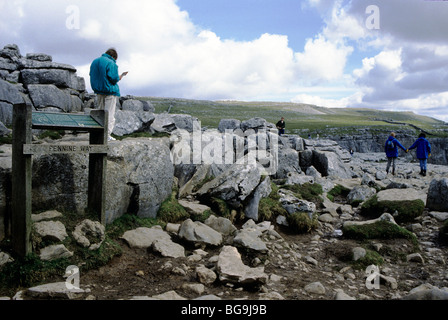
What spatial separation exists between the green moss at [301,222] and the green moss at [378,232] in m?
1.23

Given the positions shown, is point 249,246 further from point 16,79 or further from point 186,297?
point 16,79

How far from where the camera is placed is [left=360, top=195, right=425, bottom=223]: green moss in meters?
13.4

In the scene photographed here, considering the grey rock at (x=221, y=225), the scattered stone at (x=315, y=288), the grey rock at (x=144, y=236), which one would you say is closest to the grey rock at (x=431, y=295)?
the scattered stone at (x=315, y=288)

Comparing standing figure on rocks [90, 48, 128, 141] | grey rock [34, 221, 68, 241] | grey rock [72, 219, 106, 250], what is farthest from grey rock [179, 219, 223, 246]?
standing figure on rocks [90, 48, 128, 141]

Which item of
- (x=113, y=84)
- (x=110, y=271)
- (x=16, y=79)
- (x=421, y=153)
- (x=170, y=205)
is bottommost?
(x=110, y=271)

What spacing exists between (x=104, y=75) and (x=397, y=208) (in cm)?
1284

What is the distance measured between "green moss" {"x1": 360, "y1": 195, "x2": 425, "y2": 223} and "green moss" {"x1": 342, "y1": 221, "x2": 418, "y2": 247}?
2.30m

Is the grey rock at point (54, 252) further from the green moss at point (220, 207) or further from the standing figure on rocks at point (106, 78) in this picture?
the green moss at point (220, 207)

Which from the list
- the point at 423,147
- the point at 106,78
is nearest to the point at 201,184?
the point at 106,78

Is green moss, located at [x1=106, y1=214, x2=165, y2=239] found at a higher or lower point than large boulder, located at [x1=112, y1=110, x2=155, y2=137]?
lower

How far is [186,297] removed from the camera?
21.5ft

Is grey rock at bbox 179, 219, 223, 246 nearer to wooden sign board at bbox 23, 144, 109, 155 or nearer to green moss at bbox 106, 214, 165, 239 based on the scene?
green moss at bbox 106, 214, 165, 239
